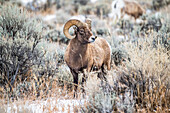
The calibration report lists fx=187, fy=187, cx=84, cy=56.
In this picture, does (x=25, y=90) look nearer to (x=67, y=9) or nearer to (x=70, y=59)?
(x=70, y=59)

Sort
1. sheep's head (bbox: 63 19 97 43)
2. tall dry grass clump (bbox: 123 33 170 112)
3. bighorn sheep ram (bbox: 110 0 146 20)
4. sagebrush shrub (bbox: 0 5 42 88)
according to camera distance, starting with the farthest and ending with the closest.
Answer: bighorn sheep ram (bbox: 110 0 146 20) < sheep's head (bbox: 63 19 97 43) < sagebrush shrub (bbox: 0 5 42 88) < tall dry grass clump (bbox: 123 33 170 112)

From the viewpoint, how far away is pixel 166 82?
3.11 m

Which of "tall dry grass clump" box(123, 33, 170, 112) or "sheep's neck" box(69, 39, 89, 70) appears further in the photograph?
"sheep's neck" box(69, 39, 89, 70)

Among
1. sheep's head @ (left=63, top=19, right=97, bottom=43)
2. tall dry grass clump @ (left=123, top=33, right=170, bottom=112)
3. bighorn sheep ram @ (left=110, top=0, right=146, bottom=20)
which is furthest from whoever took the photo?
bighorn sheep ram @ (left=110, top=0, right=146, bottom=20)

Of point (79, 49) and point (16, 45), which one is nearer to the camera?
point (16, 45)

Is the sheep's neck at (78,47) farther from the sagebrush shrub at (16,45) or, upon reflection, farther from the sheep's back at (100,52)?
the sagebrush shrub at (16,45)

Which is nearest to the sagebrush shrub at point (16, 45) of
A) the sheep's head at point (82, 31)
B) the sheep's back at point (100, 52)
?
the sheep's head at point (82, 31)

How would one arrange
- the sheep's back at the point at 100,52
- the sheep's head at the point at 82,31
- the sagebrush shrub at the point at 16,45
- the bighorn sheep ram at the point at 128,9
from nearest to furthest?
1. the sagebrush shrub at the point at 16,45
2. the sheep's head at the point at 82,31
3. the sheep's back at the point at 100,52
4. the bighorn sheep ram at the point at 128,9

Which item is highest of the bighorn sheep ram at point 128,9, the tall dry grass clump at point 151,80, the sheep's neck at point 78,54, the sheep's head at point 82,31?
the bighorn sheep ram at point 128,9

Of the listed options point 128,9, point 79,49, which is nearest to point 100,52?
point 79,49

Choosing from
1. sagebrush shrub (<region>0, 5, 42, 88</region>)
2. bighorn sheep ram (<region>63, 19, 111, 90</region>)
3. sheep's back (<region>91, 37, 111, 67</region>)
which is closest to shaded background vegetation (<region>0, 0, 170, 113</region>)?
sagebrush shrub (<region>0, 5, 42, 88</region>)

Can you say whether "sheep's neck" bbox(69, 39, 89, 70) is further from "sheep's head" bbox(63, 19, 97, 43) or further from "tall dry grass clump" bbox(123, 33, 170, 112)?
"tall dry grass clump" bbox(123, 33, 170, 112)

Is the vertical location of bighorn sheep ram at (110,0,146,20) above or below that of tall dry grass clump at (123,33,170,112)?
above

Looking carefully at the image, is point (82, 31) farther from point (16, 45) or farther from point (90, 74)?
point (16, 45)
